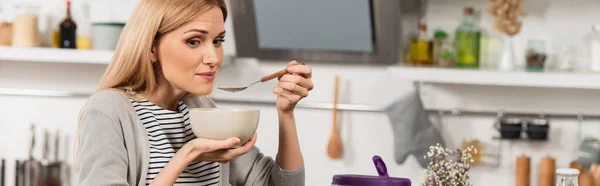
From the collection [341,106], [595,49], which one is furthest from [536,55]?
[341,106]

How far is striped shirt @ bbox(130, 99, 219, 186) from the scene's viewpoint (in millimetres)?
1541

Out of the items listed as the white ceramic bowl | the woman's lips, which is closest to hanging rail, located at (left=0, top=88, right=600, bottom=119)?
the woman's lips

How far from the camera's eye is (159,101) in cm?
163

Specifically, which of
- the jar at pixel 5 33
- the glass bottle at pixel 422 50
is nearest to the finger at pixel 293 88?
the glass bottle at pixel 422 50

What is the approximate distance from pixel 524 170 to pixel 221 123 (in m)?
1.90

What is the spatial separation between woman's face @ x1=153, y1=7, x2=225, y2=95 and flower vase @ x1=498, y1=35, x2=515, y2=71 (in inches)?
65.0

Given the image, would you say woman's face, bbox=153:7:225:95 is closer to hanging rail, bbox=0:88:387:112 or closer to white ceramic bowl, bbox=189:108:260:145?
white ceramic bowl, bbox=189:108:260:145

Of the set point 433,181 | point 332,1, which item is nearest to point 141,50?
point 433,181

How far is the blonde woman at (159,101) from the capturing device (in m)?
1.42

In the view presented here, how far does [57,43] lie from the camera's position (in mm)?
3287

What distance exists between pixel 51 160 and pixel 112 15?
2.08ft

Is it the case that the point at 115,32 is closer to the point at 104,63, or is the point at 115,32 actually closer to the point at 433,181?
the point at 104,63

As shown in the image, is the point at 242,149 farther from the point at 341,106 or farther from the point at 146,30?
the point at 341,106

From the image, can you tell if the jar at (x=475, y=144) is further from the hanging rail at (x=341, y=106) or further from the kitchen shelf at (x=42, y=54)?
the kitchen shelf at (x=42, y=54)
